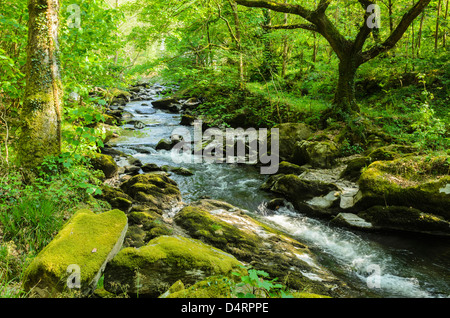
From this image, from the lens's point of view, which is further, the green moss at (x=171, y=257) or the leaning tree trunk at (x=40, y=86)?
the leaning tree trunk at (x=40, y=86)

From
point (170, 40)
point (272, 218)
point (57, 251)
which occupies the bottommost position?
point (272, 218)

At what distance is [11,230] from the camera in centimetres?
358

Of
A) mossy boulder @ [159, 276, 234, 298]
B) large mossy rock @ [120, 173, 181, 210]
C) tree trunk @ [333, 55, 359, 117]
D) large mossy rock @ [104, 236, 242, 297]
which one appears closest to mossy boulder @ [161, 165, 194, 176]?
large mossy rock @ [120, 173, 181, 210]

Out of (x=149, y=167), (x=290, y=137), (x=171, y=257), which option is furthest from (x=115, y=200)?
(x=290, y=137)

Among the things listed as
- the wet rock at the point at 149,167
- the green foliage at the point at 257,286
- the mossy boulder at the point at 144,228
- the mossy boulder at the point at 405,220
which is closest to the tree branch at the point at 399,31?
the mossy boulder at the point at 405,220

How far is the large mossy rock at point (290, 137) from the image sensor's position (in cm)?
1068

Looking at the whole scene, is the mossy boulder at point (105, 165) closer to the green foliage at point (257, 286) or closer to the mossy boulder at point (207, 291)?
the mossy boulder at point (207, 291)

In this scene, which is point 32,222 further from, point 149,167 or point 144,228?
point 149,167

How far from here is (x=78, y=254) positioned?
9.41 ft

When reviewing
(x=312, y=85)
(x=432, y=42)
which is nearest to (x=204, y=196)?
(x=312, y=85)

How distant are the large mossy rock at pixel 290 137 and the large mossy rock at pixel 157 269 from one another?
7.99 meters
